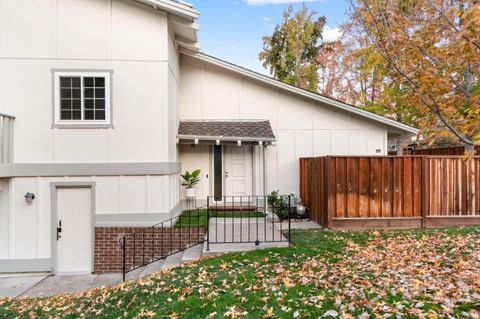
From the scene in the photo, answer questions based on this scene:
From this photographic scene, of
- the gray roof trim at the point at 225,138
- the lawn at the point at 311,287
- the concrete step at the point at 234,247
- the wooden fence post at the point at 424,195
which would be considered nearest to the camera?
the lawn at the point at 311,287

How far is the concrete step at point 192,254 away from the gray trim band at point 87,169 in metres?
2.19

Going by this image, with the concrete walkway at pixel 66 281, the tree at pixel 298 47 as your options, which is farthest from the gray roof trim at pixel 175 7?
the tree at pixel 298 47

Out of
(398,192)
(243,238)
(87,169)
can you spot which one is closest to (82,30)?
(87,169)

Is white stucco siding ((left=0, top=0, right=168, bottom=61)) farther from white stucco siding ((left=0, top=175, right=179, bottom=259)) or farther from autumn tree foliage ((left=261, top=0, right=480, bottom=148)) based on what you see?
autumn tree foliage ((left=261, top=0, right=480, bottom=148))

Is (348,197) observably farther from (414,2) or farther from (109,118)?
(109,118)

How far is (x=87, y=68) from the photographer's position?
895 cm

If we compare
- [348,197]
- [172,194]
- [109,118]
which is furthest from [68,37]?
[348,197]

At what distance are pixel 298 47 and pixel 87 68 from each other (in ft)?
63.3

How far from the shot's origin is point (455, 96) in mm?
5145

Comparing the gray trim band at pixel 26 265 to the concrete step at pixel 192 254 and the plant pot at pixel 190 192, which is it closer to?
the concrete step at pixel 192 254

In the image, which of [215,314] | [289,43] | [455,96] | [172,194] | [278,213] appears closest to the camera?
[215,314]

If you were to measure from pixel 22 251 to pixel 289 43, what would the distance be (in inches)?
884

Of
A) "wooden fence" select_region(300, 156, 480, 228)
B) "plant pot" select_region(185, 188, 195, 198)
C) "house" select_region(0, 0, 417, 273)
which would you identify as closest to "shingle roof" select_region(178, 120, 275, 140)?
"house" select_region(0, 0, 417, 273)

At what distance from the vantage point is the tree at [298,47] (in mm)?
24859
